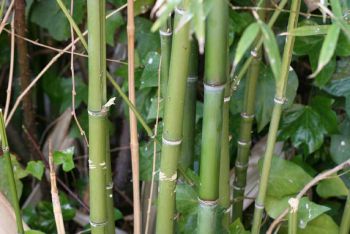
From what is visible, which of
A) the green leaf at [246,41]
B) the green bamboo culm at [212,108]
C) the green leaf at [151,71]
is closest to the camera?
the green leaf at [246,41]

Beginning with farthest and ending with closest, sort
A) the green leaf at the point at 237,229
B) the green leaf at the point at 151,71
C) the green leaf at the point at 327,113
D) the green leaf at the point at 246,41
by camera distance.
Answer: the green leaf at the point at 327,113 < the green leaf at the point at 151,71 < the green leaf at the point at 237,229 < the green leaf at the point at 246,41

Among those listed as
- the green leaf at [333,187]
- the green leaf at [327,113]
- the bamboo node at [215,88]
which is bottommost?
the green leaf at [333,187]

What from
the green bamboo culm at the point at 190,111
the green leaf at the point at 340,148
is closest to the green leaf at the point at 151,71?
the green bamboo culm at the point at 190,111

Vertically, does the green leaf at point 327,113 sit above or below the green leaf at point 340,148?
above

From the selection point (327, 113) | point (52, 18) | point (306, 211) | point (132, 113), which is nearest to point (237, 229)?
point (306, 211)

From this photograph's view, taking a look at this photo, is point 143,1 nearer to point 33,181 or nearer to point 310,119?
point 310,119

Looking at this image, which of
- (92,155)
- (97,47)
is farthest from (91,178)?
(97,47)

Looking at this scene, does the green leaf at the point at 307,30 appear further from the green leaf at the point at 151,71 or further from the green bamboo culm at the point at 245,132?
the green leaf at the point at 151,71

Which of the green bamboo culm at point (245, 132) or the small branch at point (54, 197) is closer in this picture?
the small branch at point (54, 197)
